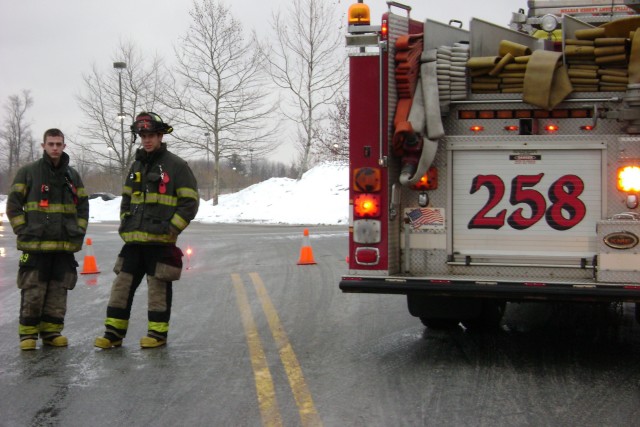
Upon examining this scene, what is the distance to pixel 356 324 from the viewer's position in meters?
7.74

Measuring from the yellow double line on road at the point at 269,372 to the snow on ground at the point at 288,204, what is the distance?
23323mm

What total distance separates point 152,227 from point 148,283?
499 mm

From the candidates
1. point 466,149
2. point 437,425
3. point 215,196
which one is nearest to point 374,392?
point 437,425

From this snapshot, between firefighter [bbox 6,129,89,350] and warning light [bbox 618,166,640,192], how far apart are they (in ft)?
14.5

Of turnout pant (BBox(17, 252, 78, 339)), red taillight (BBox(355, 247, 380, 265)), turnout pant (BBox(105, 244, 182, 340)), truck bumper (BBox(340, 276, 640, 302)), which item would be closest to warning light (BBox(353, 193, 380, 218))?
red taillight (BBox(355, 247, 380, 265))

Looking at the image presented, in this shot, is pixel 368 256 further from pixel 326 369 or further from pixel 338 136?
pixel 338 136

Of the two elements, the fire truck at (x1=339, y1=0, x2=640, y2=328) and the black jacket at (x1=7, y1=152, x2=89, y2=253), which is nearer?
the fire truck at (x1=339, y1=0, x2=640, y2=328)

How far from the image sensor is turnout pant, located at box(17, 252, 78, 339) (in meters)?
6.56

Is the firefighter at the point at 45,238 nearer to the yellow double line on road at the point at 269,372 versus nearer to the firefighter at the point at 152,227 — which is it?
the firefighter at the point at 152,227

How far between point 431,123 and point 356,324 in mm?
2616

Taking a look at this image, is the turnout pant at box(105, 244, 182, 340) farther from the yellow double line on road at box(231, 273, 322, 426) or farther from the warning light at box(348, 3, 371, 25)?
the warning light at box(348, 3, 371, 25)

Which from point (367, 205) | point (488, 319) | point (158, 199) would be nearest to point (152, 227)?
point (158, 199)

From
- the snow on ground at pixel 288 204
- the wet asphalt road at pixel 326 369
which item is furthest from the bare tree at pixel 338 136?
the wet asphalt road at pixel 326 369

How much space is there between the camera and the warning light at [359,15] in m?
6.03
